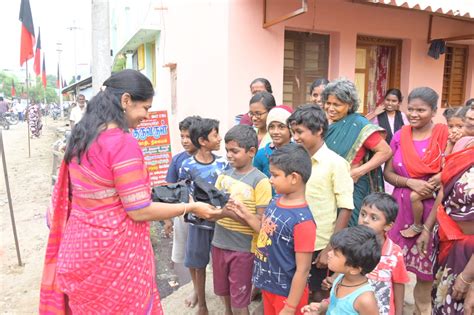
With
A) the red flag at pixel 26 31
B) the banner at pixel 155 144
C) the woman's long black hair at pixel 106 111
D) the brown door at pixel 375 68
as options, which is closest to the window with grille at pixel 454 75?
the brown door at pixel 375 68

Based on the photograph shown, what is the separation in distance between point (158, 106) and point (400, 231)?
26.7 feet

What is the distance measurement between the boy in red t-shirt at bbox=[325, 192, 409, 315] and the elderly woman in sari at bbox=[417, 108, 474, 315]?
0.27 meters

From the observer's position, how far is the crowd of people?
1780 mm

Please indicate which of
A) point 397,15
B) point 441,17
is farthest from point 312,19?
point 441,17

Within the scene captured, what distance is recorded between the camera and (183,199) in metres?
2.06

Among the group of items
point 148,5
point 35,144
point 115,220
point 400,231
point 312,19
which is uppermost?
point 148,5

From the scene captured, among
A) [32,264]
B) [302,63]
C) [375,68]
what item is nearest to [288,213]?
Result: [32,264]

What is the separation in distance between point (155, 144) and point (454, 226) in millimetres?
4179

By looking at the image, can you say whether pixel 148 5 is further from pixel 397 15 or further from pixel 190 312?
pixel 190 312

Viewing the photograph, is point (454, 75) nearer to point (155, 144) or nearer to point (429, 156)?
point (155, 144)

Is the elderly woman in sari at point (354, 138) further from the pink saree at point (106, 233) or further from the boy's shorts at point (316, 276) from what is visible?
the pink saree at point (106, 233)

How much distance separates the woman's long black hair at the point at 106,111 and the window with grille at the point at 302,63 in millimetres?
4326

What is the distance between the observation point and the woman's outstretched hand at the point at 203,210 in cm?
199

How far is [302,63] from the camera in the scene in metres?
5.97
